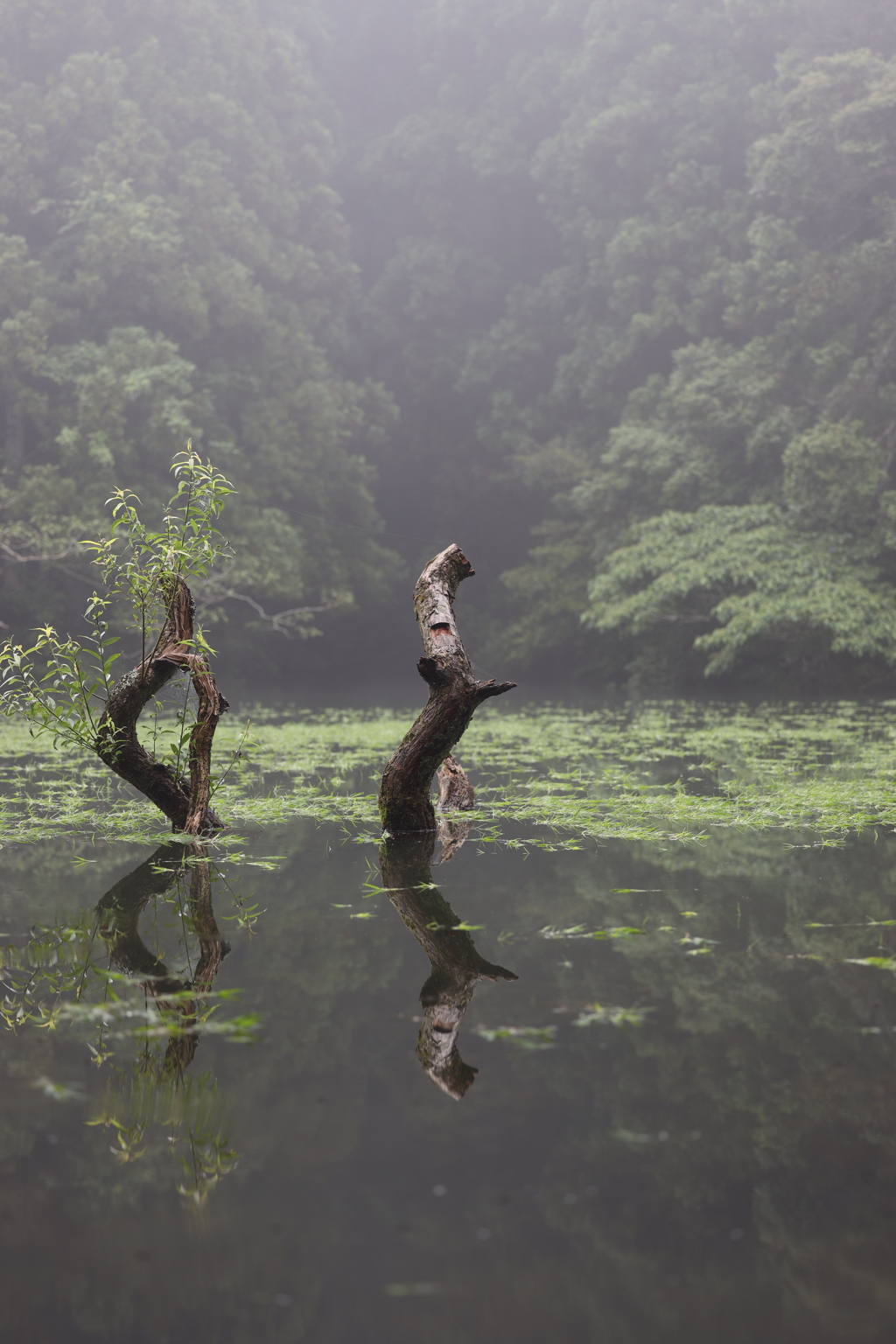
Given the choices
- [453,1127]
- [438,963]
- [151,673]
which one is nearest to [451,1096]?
[453,1127]

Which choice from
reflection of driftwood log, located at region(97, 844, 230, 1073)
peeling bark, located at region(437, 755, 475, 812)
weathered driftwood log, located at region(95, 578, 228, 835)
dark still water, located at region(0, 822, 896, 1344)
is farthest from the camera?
peeling bark, located at region(437, 755, 475, 812)

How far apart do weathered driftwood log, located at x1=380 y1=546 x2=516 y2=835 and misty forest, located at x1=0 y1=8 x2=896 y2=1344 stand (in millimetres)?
28

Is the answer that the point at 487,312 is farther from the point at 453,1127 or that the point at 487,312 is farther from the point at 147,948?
the point at 453,1127

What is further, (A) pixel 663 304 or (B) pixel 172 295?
(A) pixel 663 304

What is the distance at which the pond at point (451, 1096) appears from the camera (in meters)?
1.57

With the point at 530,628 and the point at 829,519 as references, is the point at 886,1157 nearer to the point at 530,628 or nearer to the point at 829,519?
the point at 829,519

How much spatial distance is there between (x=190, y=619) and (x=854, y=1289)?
422 centimetres

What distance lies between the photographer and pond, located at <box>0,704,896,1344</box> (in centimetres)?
157

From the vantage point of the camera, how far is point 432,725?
4.89 m

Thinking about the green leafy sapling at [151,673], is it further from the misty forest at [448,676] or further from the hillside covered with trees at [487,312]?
the hillside covered with trees at [487,312]

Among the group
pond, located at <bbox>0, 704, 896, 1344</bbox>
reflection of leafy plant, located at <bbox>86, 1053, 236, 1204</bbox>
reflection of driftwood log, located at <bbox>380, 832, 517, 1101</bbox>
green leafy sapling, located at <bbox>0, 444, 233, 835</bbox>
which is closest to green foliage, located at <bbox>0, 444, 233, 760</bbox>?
green leafy sapling, located at <bbox>0, 444, 233, 835</bbox>

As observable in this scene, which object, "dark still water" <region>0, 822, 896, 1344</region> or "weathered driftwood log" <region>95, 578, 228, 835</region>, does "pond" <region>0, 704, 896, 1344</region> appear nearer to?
"dark still water" <region>0, 822, 896, 1344</region>

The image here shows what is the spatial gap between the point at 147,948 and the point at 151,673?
2.06m

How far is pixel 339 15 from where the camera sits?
2988 centimetres
